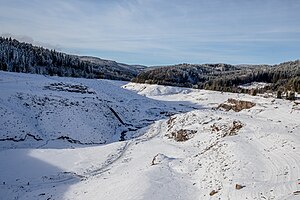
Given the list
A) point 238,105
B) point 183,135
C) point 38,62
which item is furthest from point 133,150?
point 38,62

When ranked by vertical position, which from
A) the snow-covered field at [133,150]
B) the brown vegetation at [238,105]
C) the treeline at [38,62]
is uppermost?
the treeline at [38,62]

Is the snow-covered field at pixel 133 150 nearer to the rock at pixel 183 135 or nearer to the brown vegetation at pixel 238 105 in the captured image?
the rock at pixel 183 135

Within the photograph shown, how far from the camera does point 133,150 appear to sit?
33344mm

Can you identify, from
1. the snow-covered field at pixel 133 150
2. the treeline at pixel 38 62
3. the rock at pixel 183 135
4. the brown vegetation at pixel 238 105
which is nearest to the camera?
the snow-covered field at pixel 133 150

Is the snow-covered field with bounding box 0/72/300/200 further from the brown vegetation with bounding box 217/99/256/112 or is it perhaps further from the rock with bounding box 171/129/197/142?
the brown vegetation with bounding box 217/99/256/112

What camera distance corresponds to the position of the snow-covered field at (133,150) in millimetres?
18250

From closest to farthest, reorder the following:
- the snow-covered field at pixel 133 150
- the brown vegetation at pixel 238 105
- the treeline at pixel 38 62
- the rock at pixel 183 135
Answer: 1. the snow-covered field at pixel 133 150
2. the rock at pixel 183 135
3. the brown vegetation at pixel 238 105
4. the treeline at pixel 38 62

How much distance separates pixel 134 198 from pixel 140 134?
2483 cm

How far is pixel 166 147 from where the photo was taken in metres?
33.5

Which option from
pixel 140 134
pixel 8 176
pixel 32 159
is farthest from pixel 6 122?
pixel 140 134

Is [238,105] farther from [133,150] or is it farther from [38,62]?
[38,62]

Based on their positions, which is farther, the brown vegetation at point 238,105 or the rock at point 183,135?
the brown vegetation at point 238,105

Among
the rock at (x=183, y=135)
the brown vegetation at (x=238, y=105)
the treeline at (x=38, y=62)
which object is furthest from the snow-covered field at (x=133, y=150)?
the treeline at (x=38, y=62)

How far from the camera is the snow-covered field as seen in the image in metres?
18.2
